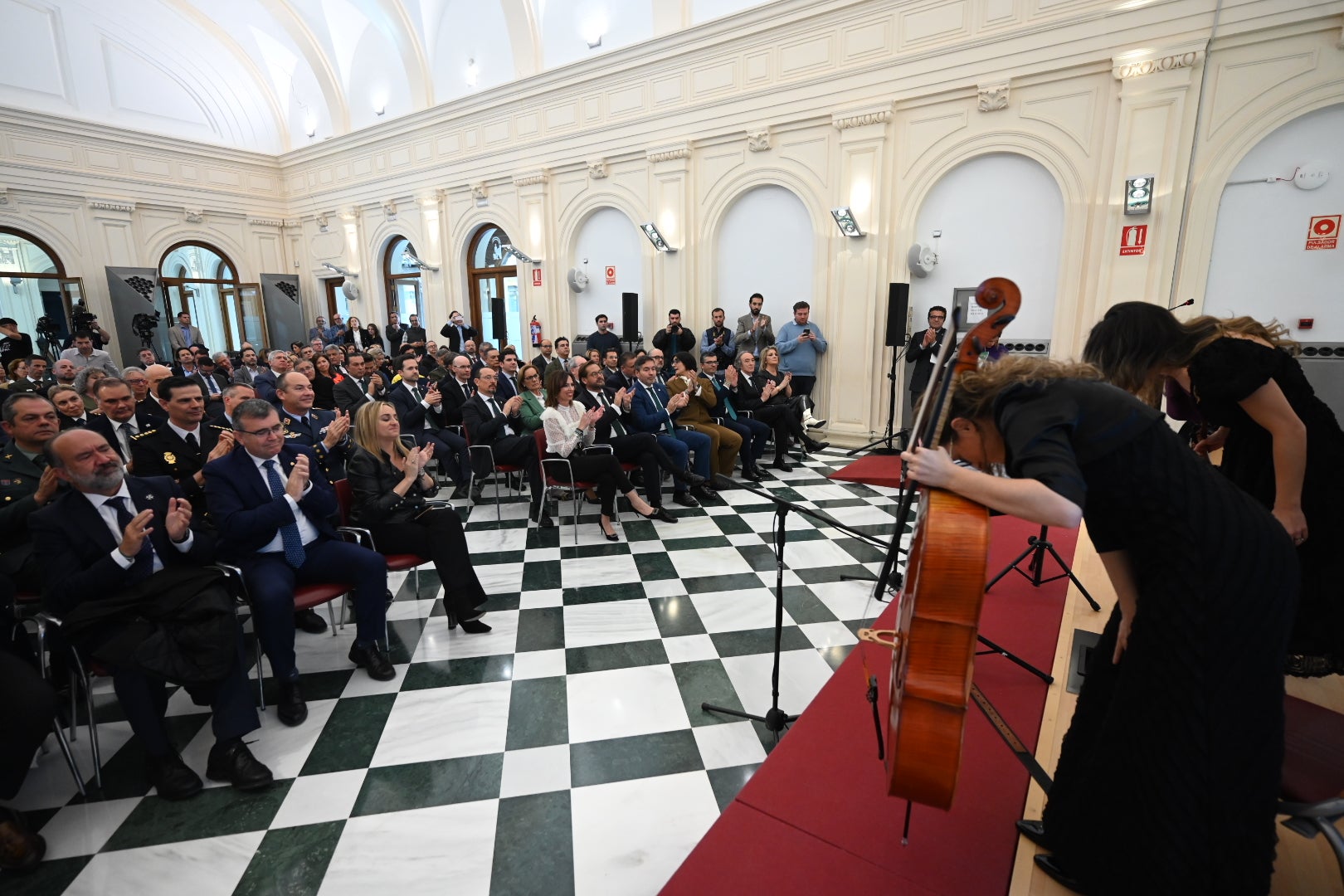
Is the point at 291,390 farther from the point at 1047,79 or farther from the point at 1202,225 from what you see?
the point at 1202,225

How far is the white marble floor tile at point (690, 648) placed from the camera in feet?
9.23

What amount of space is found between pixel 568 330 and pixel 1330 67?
850 cm

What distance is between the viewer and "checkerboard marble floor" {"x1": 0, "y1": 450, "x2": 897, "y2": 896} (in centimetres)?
176

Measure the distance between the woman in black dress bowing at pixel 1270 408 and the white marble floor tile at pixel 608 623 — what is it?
224 centimetres

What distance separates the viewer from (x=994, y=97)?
5805 millimetres

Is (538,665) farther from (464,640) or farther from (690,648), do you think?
(690,648)

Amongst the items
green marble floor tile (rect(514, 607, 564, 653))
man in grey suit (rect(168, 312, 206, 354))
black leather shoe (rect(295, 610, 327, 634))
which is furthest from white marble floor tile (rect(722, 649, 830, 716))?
man in grey suit (rect(168, 312, 206, 354))

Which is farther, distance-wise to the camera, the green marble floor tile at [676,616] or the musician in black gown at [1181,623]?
the green marble floor tile at [676,616]

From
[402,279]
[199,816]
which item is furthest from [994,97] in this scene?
[402,279]

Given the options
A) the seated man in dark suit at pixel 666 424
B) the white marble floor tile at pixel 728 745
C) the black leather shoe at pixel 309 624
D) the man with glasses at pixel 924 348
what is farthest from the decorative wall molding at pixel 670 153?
the white marble floor tile at pixel 728 745

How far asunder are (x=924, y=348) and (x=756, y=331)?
195 cm

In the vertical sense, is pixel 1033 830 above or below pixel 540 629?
above

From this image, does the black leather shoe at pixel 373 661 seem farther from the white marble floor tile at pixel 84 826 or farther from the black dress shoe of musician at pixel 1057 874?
the black dress shoe of musician at pixel 1057 874

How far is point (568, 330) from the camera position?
9.73 metres
